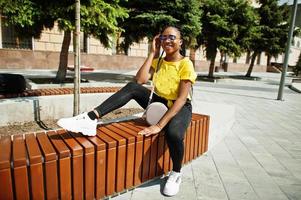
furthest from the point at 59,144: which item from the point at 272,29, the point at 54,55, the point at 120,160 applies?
the point at 272,29

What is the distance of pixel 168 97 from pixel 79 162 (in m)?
1.37

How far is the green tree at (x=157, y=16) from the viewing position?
412 inches

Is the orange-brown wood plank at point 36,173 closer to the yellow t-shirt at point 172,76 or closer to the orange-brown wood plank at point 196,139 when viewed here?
the yellow t-shirt at point 172,76

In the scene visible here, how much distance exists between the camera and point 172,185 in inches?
112

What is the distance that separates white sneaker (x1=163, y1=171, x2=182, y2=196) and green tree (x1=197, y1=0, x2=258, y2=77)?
46.0 feet

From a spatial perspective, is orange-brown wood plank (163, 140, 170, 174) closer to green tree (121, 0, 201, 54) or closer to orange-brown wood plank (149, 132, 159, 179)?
orange-brown wood plank (149, 132, 159, 179)

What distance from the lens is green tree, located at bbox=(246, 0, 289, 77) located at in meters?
21.1

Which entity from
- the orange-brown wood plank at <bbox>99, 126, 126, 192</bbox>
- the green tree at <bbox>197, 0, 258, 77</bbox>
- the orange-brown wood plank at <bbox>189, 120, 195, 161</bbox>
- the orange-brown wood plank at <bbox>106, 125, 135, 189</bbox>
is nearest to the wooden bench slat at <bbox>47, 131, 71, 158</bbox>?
the orange-brown wood plank at <bbox>99, 126, 126, 192</bbox>

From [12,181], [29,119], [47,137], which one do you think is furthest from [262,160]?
[29,119]

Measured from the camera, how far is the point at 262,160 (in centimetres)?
398

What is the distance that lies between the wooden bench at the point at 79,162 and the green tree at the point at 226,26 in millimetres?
14016

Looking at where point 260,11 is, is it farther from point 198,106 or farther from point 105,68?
point 198,106

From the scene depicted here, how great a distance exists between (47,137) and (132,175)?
99cm

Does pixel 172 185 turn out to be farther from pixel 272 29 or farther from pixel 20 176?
pixel 272 29
